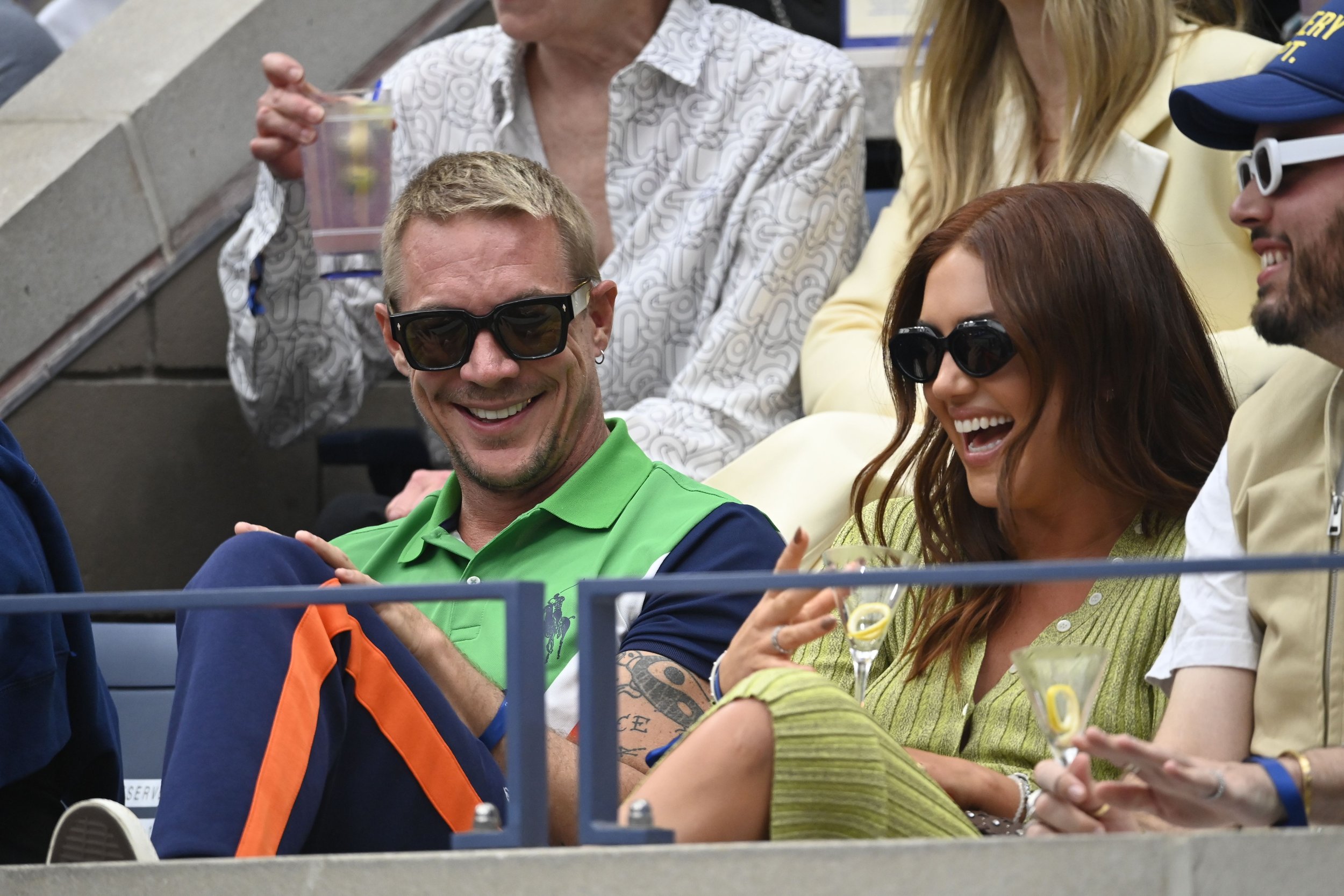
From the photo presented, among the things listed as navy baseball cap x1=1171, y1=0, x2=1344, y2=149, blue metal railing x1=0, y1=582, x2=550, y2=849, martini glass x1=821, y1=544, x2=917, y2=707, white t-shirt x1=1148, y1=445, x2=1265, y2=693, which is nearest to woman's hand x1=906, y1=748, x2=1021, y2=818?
martini glass x1=821, y1=544, x2=917, y2=707

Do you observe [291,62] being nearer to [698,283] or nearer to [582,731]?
[698,283]

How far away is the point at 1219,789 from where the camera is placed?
197 cm

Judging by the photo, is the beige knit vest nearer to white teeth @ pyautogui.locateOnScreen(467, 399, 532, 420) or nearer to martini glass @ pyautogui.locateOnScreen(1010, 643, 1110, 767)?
martini glass @ pyautogui.locateOnScreen(1010, 643, 1110, 767)

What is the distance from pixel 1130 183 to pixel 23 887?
238 cm

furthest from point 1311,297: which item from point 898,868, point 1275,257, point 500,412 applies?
point 500,412

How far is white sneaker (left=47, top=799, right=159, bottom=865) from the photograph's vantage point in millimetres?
1988

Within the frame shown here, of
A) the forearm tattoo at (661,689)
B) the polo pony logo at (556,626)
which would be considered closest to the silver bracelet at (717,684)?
the forearm tattoo at (661,689)

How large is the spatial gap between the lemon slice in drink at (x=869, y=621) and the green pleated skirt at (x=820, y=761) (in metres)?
0.29

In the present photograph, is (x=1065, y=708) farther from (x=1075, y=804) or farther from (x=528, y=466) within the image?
(x=528, y=466)

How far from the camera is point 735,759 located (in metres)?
1.93

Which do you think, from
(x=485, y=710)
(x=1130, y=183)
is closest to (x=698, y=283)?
(x=1130, y=183)

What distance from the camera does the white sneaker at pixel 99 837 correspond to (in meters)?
1.99

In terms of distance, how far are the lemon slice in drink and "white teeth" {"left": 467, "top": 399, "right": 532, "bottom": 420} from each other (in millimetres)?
798

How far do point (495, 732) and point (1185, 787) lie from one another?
0.94m
